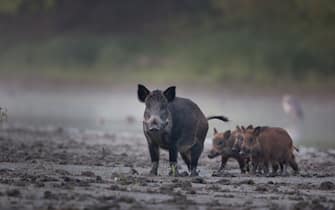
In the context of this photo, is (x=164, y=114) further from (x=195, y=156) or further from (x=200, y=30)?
(x=200, y=30)

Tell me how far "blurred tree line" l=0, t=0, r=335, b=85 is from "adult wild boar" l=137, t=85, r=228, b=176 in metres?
24.7

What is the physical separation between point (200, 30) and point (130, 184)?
32546 mm

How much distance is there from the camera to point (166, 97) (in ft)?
47.3

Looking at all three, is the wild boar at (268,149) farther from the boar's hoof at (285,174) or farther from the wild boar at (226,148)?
the wild boar at (226,148)

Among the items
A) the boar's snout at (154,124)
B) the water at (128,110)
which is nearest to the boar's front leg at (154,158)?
the boar's snout at (154,124)

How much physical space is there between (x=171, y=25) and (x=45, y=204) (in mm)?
35895

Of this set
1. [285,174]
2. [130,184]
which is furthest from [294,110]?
[130,184]

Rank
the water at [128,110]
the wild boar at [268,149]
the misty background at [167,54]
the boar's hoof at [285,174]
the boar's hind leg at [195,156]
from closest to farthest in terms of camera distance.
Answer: the boar's hind leg at [195,156] < the boar's hoof at [285,174] < the wild boar at [268,149] < the water at [128,110] < the misty background at [167,54]

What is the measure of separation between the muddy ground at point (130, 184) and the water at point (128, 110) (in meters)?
6.01

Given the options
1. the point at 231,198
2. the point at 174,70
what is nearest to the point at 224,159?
the point at 231,198

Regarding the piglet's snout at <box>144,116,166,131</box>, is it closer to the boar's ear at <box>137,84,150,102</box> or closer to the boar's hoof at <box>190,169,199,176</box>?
the boar's ear at <box>137,84,150,102</box>

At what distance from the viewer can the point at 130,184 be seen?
1252 cm

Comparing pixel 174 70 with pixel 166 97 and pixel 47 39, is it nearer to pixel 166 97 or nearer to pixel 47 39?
pixel 47 39

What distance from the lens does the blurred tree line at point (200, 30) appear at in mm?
40250
